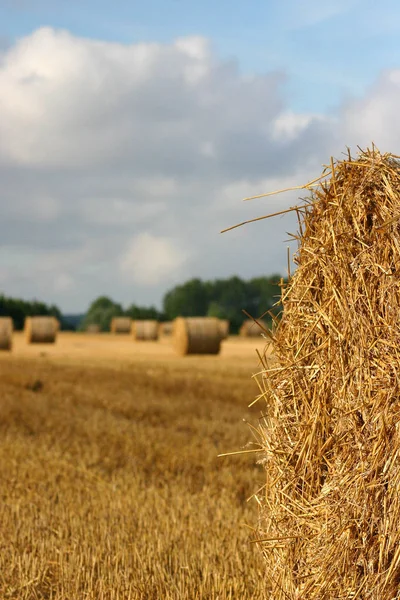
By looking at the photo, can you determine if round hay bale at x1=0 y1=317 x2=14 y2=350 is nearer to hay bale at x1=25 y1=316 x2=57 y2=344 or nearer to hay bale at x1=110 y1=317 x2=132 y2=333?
hay bale at x1=25 y1=316 x2=57 y2=344

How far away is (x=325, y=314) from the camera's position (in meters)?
3.82

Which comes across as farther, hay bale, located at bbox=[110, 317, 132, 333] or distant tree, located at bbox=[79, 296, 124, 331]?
distant tree, located at bbox=[79, 296, 124, 331]

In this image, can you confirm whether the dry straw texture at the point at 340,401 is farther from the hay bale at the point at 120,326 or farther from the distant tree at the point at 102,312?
the distant tree at the point at 102,312

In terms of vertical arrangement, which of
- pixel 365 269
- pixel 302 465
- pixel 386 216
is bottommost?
pixel 302 465

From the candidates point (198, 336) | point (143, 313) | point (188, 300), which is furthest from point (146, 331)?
point (188, 300)

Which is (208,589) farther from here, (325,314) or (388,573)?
(325,314)

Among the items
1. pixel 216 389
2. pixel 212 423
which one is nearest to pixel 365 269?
pixel 212 423

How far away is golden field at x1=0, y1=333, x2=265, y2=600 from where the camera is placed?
15.1ft

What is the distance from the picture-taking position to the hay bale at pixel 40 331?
34188 millimetres

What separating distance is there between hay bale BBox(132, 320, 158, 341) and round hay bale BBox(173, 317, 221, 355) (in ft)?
42.8

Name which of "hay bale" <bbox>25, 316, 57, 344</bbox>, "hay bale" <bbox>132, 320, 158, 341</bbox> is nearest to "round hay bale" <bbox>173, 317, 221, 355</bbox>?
"hay bale" <bbox>25, 316, 57, 344</bbox>

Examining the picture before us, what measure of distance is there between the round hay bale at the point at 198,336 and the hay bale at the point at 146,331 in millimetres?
13055

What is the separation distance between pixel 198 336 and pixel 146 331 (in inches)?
552

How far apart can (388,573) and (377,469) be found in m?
0.46
